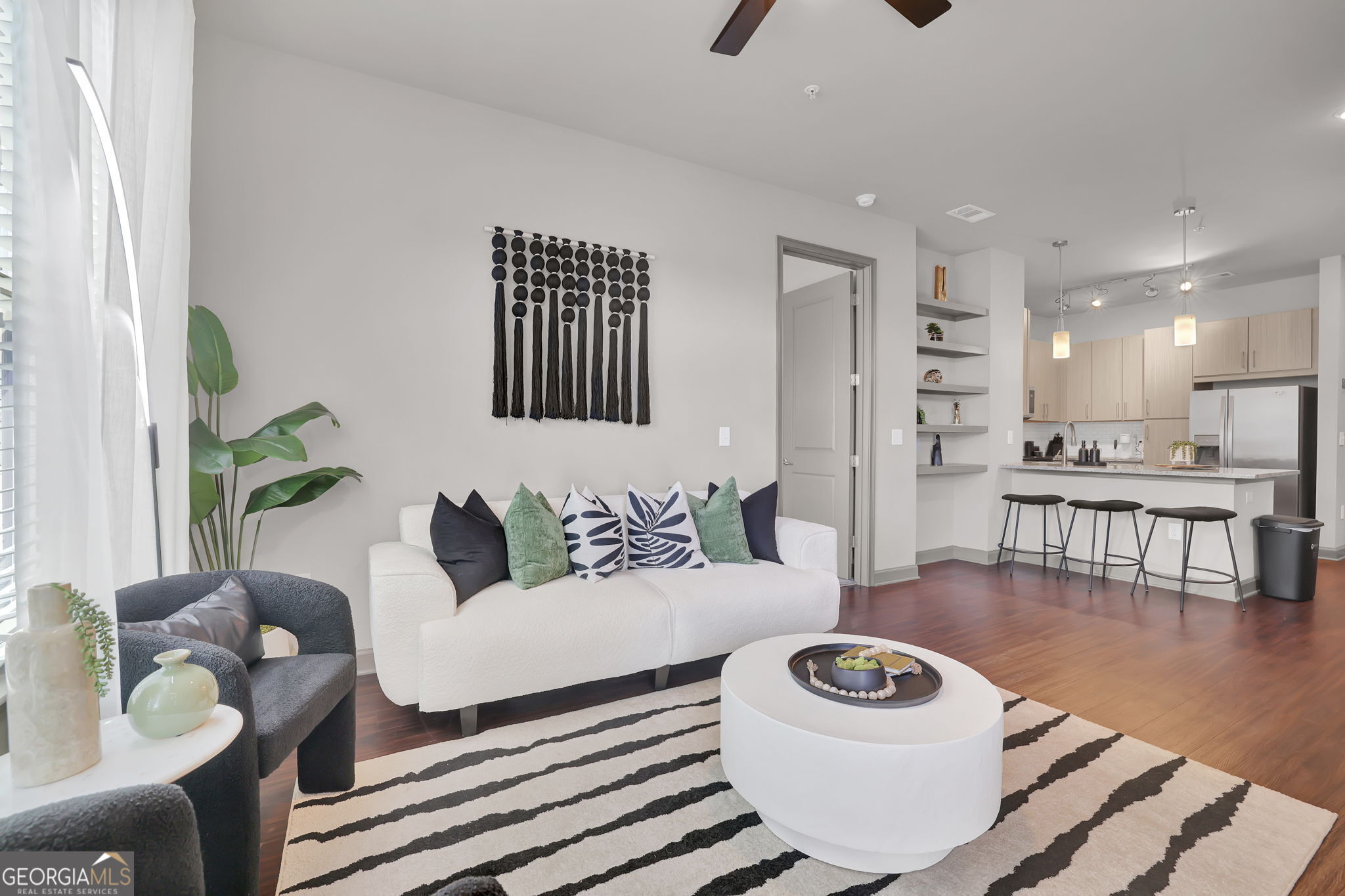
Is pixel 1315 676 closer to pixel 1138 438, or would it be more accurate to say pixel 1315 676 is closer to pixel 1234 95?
pixel 1234 95

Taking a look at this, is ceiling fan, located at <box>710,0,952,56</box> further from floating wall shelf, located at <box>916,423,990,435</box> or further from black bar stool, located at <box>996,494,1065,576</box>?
black bar stool, located at <box>996,494,1065,576</box>

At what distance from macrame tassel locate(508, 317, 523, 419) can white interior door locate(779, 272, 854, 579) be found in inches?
77.0

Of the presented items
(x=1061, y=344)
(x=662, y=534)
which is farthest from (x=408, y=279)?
(x=1061, y=344)

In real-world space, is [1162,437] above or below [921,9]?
below

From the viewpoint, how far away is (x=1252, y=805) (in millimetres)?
1812

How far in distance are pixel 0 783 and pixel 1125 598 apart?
5290 millimetres

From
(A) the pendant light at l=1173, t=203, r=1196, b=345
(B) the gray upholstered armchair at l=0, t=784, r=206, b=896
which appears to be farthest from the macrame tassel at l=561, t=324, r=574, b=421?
(A) the pendant light at l=1173, t=203, r=1196, b=345

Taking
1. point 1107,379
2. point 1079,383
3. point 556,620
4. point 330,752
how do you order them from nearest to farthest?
point 330,752 < point 556,620 < point 1107,379 < point 1079,383

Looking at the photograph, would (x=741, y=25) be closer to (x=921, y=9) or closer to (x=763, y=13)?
(x=763, y=13)

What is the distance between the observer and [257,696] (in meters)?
1.53

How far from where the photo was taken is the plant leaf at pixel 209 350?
2.35m

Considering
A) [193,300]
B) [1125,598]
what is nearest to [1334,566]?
[1125,598]

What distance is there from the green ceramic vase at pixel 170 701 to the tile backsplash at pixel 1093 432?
25.3 ft

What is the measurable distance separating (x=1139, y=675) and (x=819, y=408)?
2.54 meters
